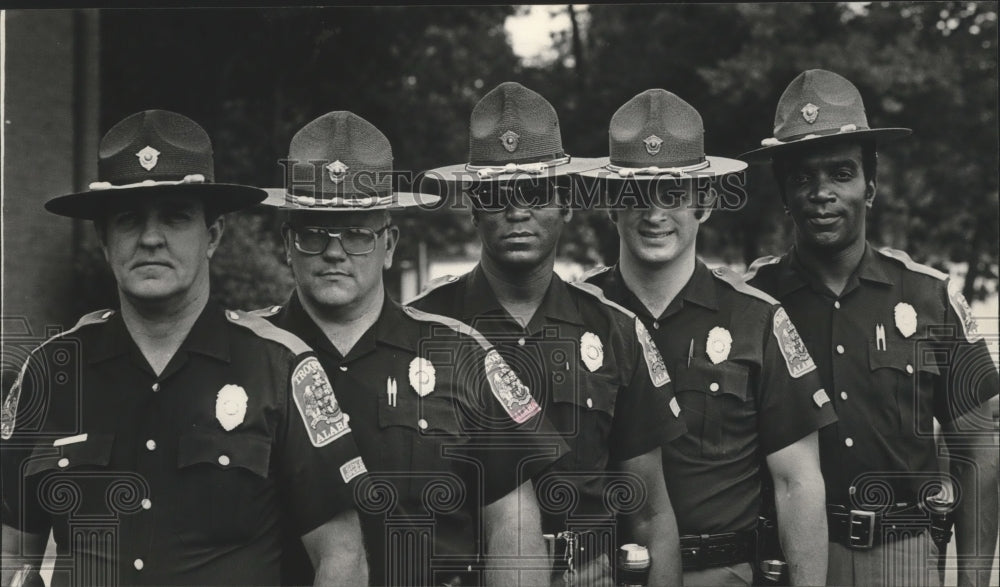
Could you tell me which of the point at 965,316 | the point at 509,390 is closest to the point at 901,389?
the point at 965,316

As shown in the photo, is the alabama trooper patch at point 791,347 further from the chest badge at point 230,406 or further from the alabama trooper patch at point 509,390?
the chest badge at point 230,406

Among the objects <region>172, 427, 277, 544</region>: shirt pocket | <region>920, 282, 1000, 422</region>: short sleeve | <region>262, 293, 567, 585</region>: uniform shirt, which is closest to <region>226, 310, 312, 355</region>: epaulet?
<region>262, 293, 567, 585</region>: uniform shirt

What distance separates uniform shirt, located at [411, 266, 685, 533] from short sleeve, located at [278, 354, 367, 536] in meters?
0.69

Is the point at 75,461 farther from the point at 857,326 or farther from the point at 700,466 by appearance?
the point at 857,326

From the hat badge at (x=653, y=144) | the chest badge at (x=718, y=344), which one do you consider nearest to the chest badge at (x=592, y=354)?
the chest badge at (x=718, y=344)

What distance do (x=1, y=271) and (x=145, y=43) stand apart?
115 cm

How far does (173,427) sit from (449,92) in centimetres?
186

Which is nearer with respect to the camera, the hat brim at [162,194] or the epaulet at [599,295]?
the hat brim at [162,194]

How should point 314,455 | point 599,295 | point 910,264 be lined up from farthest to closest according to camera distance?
point 910,264 → point 599,295 → point 314,455

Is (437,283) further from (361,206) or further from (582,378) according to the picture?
(582,378)

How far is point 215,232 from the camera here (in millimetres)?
4242

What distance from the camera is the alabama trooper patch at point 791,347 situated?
4.56 m

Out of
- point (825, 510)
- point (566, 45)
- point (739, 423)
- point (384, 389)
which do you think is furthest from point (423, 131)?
point (825, 510)

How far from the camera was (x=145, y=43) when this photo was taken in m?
4.82
